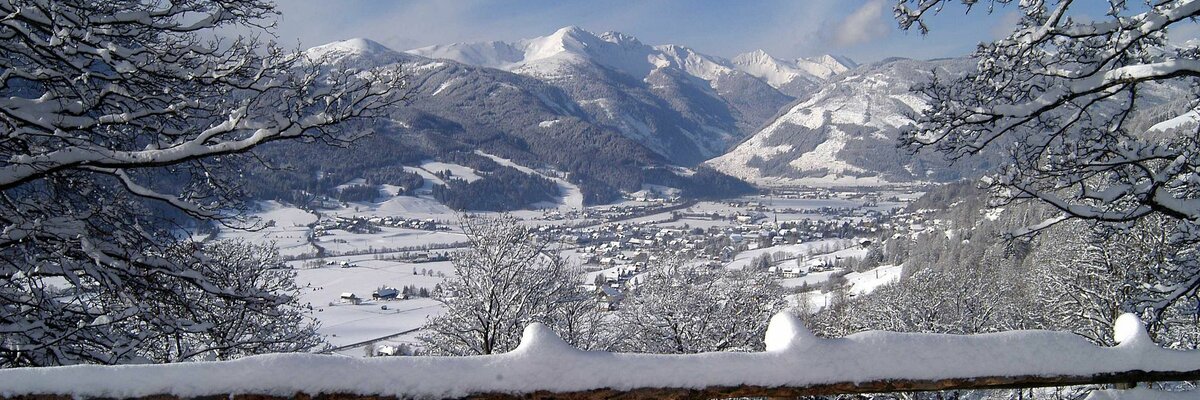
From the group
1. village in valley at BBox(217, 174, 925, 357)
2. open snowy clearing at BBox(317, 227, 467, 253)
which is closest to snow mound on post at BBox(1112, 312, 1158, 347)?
village in valley at BBox(217, 174, 925, 357)

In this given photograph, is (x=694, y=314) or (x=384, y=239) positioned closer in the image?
(x=694, y=314)

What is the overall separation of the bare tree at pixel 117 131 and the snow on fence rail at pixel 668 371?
208 cm

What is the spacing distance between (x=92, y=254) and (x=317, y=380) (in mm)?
3375

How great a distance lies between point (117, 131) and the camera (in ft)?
15.5

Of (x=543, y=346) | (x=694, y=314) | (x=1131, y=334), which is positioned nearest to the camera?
(x=543, y=346)

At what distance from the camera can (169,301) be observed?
192 inches

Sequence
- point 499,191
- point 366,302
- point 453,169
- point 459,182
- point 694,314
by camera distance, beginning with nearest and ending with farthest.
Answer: point 694,314
point 366,302
point 459,182
point 499,191
point 453,169

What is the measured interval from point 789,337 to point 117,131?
5055mm

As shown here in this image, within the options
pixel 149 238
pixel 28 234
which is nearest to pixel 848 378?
pixel 28 234

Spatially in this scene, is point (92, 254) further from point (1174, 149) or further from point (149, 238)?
point (1174, 149)

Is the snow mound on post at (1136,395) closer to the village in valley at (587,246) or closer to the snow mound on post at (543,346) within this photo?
the snow mound on post at (543,346)

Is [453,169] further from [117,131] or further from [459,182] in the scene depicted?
[117,131]

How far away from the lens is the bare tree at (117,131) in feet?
12.3

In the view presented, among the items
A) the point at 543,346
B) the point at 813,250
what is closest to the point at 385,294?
the point at 543,346
